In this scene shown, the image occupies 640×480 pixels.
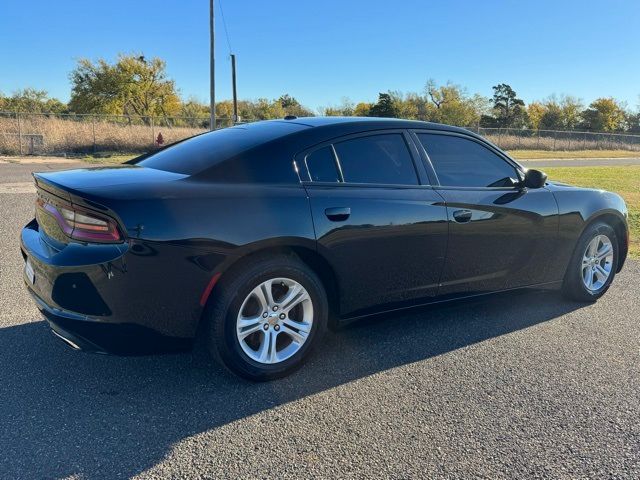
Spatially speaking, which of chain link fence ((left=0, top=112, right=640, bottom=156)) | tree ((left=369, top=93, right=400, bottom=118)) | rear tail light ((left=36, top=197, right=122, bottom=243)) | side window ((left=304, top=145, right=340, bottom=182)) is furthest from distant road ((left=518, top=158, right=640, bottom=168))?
tree ((left=369, top=93, right=400, bottom=118))

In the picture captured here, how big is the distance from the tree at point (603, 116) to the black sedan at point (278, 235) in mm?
78872

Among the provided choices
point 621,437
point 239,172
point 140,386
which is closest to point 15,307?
point 140,386

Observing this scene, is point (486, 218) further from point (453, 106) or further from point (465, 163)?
point (453, 106)

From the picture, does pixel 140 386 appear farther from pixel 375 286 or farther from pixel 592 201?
pixel 592 201

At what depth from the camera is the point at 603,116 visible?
236 feet

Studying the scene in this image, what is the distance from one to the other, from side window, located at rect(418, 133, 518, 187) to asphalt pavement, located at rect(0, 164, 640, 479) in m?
0.96

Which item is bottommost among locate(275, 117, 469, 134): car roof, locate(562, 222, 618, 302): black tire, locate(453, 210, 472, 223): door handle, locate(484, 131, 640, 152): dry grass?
locate(562, 222, 618, 302): black tire

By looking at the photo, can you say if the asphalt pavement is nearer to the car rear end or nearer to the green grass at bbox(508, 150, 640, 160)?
the car rear end

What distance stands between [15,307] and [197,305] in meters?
2.16

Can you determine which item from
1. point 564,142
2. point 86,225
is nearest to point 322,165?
point 86,225

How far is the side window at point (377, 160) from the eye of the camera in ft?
11.0

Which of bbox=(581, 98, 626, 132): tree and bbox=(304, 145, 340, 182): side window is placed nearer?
bbox=(304, 145, 340, 182): side window

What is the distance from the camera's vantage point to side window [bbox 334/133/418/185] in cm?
334

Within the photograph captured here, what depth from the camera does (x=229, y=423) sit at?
262cm
